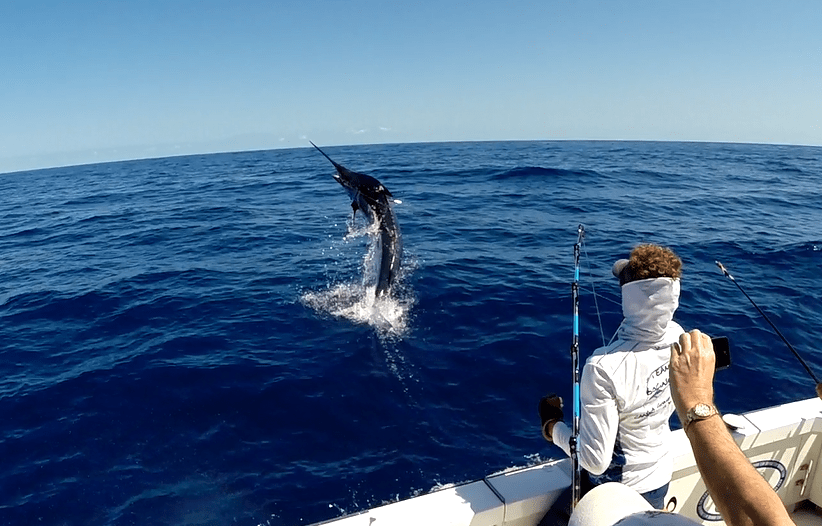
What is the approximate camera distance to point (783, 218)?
20.7 m

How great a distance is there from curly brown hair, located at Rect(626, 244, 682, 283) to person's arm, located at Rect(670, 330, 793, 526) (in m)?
1.06

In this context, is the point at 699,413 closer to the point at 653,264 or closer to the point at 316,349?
the point at 653,264

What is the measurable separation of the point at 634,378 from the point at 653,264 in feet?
2.40

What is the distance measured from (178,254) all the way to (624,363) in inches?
685

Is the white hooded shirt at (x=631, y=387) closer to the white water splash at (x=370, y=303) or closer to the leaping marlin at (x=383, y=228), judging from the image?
the white water splash at (x=370, y=303)

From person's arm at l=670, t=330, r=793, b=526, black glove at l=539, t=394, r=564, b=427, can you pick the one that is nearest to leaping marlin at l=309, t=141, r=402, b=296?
black glove at l=539, t=394, r=564, b=427

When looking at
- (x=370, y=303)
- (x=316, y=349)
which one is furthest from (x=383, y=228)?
(x=316, y=349)

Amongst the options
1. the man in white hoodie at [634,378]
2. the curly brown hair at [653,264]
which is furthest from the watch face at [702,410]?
the curly brown hair at [653,264]

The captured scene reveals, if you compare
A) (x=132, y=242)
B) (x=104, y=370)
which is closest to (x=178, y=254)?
(x=132, y=242)

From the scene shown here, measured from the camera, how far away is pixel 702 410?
6.35 ft

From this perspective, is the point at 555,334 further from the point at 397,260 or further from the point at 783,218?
the point at 783,218

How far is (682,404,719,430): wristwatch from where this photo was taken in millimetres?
1905

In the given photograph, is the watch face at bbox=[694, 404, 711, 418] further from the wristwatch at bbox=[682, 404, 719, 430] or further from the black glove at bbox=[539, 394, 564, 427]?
the black glove at bbox=[539, 394, 564, 427]

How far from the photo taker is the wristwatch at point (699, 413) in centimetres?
191
